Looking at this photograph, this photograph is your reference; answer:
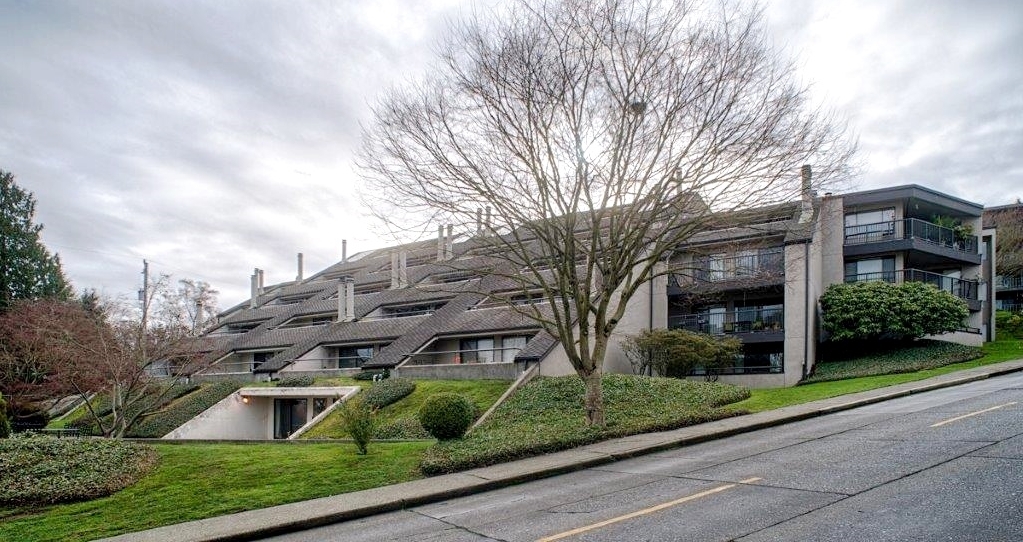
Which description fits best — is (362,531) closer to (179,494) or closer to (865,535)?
(179,494)

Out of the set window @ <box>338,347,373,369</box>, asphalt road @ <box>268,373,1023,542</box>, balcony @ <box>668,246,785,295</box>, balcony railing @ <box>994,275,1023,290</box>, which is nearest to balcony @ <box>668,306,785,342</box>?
balcony @ <box>668,246,785,295</box>

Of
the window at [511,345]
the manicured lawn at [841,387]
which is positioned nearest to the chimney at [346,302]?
the window at [511,345]

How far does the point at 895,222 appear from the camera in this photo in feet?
98.6

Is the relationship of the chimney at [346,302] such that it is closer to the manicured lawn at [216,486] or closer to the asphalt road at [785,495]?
the manicured lawn at [216,486]

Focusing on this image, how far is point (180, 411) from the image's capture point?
33250mm

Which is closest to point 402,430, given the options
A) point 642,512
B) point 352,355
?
point 642,512

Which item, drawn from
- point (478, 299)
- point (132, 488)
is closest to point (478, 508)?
point (132, 488)

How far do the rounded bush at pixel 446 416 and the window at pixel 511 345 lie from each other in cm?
1369

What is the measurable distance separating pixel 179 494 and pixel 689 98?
1336cm

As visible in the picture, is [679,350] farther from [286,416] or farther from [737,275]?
[286,416]

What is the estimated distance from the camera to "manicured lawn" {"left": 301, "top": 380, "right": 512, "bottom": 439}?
76.0ft

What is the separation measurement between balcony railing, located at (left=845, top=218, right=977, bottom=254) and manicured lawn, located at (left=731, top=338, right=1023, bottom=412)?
611 cm

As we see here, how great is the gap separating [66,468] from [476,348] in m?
19.4

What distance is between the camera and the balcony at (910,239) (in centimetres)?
2930
